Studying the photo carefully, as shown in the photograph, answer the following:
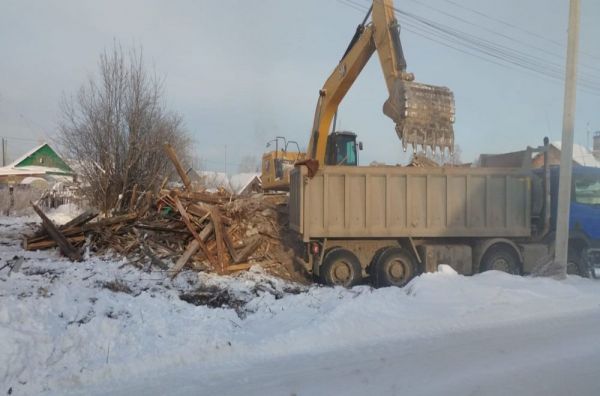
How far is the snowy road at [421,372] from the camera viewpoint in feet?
15.1

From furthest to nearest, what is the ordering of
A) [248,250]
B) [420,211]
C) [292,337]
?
[248,250]
[420,211]
[292,337]

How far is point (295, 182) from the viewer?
427 inches

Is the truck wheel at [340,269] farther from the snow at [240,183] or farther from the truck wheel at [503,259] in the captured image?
the snow at [240,183]

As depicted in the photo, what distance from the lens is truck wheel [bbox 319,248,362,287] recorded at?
1005 centimetres

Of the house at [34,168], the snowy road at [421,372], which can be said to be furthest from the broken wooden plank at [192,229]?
the house at [34,168]

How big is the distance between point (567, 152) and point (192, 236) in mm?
9308

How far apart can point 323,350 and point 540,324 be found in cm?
364

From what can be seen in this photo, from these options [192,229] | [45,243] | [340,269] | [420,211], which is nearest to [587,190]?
[420,211]

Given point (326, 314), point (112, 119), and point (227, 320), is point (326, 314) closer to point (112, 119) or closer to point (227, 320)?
point (227, 320)

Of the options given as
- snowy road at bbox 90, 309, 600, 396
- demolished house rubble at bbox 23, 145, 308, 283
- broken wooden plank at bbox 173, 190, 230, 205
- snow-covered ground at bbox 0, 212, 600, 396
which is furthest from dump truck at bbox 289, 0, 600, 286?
snowy road at bbox 90, 309, 600, 396

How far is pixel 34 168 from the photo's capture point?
1678 inches

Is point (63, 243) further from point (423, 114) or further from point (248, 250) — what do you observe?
point (423, 114)

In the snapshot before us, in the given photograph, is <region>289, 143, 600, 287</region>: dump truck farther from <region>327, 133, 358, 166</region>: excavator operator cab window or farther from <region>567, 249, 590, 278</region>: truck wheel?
<region>327, 133, 358, 166</region>: excavator operator cab window

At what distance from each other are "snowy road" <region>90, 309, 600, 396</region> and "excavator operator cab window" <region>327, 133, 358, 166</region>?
8.59 m
